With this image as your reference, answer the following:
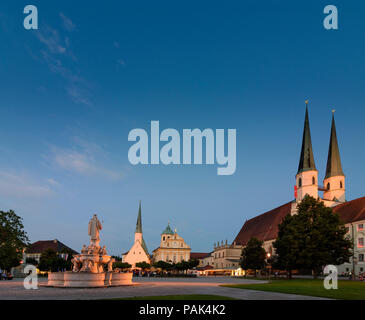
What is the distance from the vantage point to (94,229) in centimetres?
3122

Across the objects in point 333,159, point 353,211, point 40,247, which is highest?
point 333,159

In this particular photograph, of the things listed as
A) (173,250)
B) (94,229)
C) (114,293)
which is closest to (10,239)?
(94,229)

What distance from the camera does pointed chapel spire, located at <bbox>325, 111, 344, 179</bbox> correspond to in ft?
324

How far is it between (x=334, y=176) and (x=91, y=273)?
86.4m

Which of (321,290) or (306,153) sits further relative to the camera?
(306,153)

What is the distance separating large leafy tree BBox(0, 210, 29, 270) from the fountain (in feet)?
75.2

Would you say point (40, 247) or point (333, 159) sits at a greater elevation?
point (333, 159)

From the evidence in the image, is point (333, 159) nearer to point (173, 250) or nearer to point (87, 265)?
point (173, 250)

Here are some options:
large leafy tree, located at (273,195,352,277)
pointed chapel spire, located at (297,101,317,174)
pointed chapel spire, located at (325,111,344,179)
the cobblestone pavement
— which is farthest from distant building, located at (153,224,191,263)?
the cobblestone pavement

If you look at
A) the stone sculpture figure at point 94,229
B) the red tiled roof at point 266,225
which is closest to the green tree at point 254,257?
the red tiled roof at point 266,225

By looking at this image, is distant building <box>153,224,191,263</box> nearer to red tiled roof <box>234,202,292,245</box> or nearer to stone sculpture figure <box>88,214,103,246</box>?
red tiled roof <box>234,202,292,245</box>

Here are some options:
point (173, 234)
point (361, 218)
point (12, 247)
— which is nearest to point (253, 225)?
point (173, 234)

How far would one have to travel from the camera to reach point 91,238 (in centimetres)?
3097
